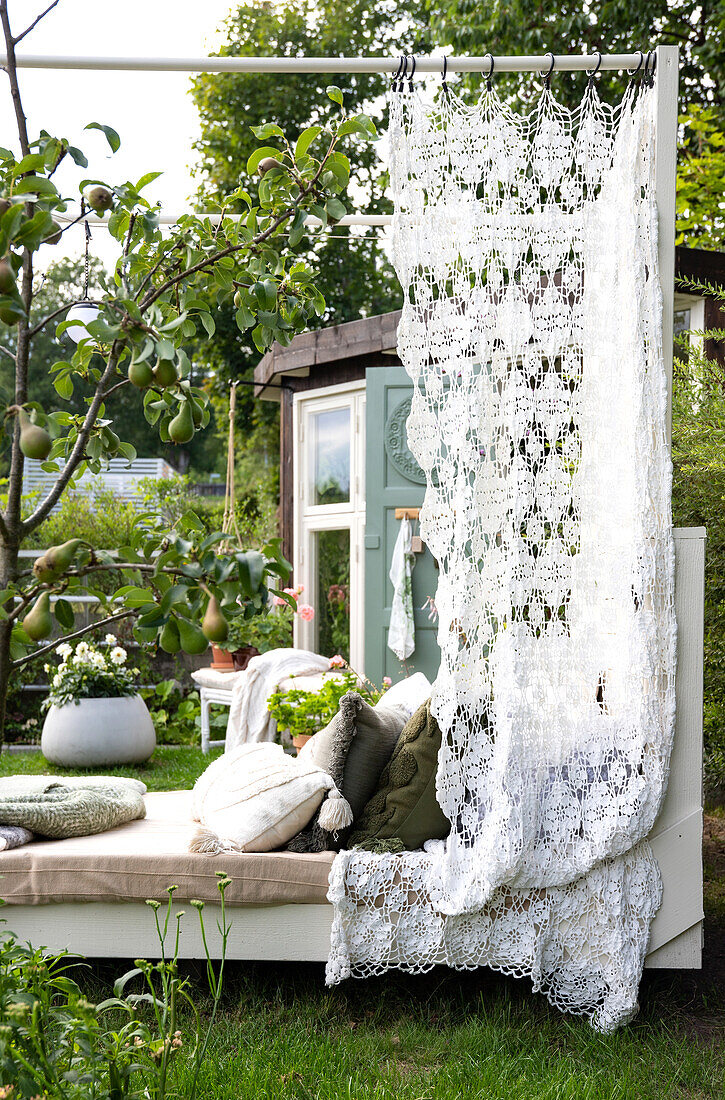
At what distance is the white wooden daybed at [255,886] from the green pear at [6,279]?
5.93 feet

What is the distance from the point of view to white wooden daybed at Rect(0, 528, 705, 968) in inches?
93.4

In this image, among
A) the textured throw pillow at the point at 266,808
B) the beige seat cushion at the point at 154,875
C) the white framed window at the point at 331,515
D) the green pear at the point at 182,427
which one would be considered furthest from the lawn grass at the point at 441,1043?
the white framed window at the point at 331,515

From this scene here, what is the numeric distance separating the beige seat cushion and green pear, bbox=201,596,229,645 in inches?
61.9

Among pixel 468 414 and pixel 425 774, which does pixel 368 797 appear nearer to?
pixel 425 774

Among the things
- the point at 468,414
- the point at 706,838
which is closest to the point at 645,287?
the point at 468,414

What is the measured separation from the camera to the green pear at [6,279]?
3.19 feet

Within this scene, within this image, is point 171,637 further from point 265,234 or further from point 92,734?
point 92,734

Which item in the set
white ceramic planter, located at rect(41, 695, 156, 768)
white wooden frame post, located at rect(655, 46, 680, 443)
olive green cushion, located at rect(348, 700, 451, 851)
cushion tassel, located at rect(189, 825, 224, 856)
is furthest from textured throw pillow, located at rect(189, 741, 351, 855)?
white ceramic planter, located at rect(41, 695, 156, 768)

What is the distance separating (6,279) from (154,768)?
4.86 m

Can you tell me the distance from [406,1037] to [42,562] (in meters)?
1.85

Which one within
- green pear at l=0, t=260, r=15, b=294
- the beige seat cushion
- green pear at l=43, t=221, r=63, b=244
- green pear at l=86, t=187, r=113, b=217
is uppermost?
green pear at l=86, t=187, r=113, b=217

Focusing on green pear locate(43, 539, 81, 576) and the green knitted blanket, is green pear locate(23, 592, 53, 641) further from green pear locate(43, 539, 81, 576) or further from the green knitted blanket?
the green knitted blanket

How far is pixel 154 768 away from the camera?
5496 mm

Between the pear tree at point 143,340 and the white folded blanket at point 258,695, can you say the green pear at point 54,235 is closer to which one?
the pear tree at point 143,340
